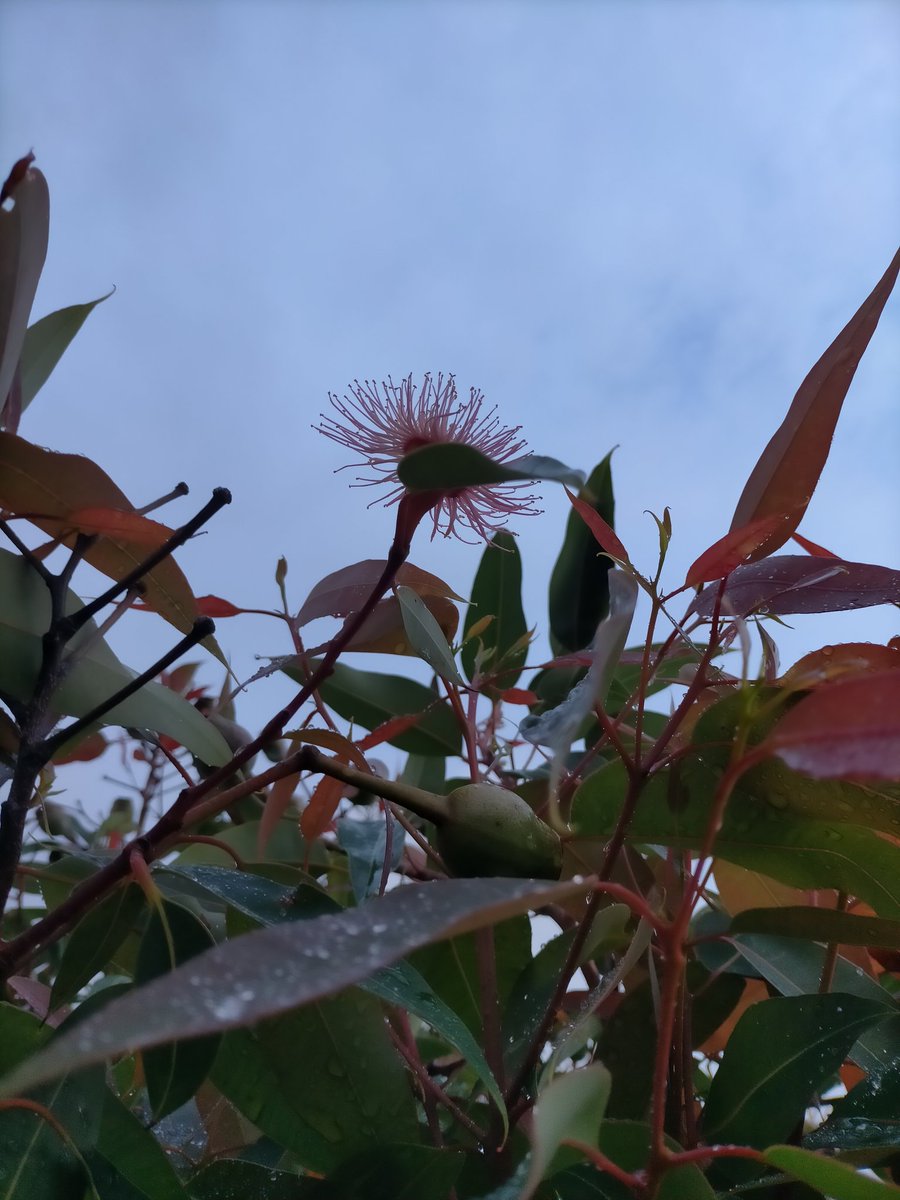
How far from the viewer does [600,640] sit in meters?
0.31

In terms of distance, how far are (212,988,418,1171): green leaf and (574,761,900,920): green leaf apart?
16 centimetres

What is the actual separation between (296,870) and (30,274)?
0.32 meters

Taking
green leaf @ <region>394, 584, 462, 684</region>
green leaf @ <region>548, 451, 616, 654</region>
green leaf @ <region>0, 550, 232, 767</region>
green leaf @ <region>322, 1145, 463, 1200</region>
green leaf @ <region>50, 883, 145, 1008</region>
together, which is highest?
green leaf @ <region>548, 451, 616, 654</region>

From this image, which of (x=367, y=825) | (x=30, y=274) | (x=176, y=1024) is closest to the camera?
(x=176, y=1024)

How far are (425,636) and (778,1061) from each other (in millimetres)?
231

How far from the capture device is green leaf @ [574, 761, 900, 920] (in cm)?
40

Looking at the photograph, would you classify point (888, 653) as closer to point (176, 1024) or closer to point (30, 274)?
point (176, 1024)

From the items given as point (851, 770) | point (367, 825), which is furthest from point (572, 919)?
point (851, 770)

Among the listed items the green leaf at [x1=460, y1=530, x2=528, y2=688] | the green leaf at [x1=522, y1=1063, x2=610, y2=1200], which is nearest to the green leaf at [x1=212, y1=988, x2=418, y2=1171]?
the green leaf at [x1=522, y1=1063, x2=610, y2=1200]

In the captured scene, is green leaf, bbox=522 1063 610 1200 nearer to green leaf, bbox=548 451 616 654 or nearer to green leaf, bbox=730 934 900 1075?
green leaf, bbox=730 934 900 1075

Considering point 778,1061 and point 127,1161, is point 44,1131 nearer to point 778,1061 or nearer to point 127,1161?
point 127,1161

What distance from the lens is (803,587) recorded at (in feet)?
1.31

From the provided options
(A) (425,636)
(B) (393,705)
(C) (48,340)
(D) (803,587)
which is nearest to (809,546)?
(D) (803,587)

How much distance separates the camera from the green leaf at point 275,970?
180 millimetres
